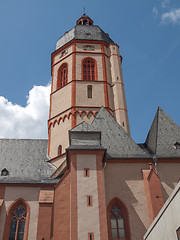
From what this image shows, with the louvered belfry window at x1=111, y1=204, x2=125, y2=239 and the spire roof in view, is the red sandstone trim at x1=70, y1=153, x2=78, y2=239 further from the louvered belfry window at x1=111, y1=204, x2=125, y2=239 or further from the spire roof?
the spire roof

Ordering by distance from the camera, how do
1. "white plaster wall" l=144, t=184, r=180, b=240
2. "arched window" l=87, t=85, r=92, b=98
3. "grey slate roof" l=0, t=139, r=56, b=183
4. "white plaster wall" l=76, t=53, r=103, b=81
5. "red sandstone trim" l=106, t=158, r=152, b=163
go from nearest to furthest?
"white plaster wall" l=144, t=184, r=180, b=240, "red sandstone trim" l=106, t=158, r=152, b=163, "grey slate roof" l=0, t=139, r=56, b=183, "arched window" l=87, t=85, r=92, b=98, "white plaster wall" l=76, t=53, r=103, b=81

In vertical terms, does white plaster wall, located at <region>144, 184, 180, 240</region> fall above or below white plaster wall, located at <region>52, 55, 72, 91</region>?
below

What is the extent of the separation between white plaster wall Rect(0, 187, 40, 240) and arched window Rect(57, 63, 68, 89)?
35.2 ft

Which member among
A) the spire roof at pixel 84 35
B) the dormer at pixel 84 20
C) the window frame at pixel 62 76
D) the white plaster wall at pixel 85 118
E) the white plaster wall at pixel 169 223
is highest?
the dormer at pixel 84 20

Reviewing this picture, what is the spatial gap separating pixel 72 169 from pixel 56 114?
960 centimetres


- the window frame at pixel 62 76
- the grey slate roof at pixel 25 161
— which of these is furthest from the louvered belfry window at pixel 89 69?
the grey slate roof at pixel 25 161

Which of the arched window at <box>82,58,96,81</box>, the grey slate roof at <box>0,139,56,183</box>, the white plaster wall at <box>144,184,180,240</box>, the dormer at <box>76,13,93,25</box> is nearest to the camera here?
the white plaster wall at <box>144,184,180,240</box>

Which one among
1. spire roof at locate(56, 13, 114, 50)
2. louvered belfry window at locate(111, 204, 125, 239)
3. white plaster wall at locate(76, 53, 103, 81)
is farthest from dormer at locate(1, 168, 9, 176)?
spire roof at locate(56, 13, 114, 50)

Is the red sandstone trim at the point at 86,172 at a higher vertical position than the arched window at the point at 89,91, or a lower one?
lower

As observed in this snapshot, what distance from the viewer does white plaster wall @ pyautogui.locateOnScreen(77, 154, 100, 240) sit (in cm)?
1229

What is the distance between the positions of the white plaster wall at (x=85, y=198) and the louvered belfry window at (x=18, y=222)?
4617mm

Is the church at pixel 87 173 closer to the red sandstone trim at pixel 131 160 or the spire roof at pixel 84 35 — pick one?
the red sandstone trim at pixel 131 160

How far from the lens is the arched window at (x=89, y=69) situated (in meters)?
24.6

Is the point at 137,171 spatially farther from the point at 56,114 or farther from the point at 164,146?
the point at 56,114
